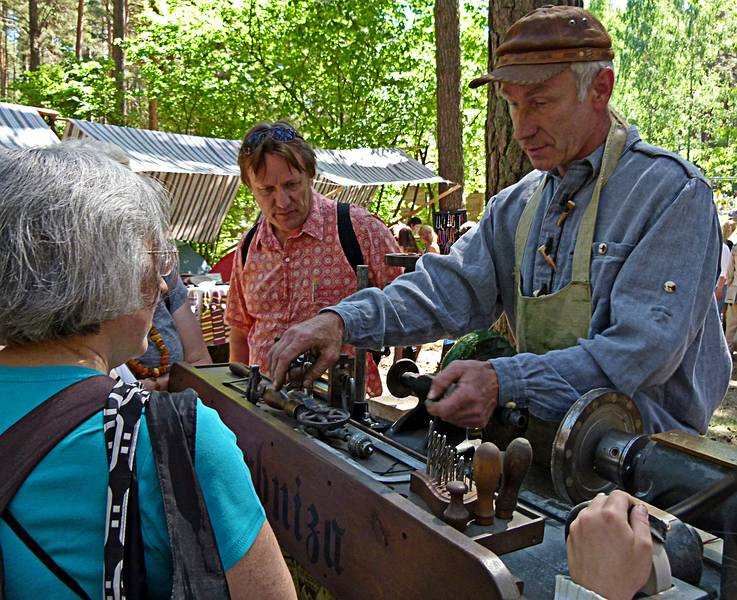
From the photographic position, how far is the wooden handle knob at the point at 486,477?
49.6 inches

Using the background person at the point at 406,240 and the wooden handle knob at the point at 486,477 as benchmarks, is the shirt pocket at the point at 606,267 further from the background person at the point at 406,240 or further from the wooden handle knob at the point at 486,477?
the background person at the point at 406,240

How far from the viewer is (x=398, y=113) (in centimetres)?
1471

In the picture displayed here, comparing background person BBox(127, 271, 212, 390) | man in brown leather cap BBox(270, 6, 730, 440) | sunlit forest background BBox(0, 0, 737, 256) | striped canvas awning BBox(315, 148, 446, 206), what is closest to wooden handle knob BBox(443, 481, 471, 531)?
man in brown leather cap BBox(270, 6, 730, 440)

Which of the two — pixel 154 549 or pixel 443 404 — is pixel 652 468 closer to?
pixel 443 404

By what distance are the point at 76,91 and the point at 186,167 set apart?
10002 mm

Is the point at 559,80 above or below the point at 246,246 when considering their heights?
above

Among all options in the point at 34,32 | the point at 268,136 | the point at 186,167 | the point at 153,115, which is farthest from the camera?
the point at 34,32

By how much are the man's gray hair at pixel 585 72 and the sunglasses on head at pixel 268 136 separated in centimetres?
124

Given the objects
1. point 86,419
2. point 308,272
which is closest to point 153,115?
point 308,272

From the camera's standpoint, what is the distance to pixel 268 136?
2777 mm

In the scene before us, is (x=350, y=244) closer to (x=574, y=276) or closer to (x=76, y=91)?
(x=574, y=276)

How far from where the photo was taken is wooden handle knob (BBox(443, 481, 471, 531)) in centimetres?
126

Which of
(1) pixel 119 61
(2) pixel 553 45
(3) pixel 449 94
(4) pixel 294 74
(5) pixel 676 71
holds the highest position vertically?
(5) pixel 676 71

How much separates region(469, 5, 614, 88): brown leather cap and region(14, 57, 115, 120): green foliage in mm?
16407
